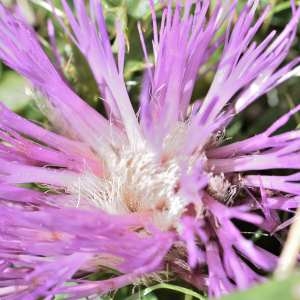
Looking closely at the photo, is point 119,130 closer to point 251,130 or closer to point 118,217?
point 118,217

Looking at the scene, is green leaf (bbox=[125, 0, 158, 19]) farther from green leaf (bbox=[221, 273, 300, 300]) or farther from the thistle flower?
green leaf (bbox=[221, 273, 300, 300])

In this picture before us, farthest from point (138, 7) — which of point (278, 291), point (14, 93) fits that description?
point (278, 291)

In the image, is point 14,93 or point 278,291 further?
point 14,93

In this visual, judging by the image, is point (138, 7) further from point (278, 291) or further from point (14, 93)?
point (278, 291)

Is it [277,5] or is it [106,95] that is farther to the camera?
[277,5]

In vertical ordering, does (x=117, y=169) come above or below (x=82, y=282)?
above

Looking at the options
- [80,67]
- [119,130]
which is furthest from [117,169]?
[80,67]
